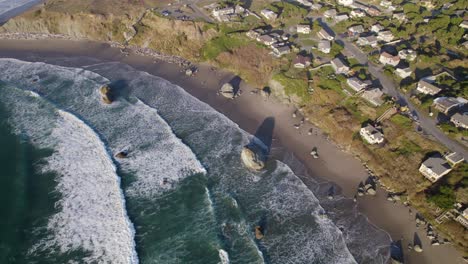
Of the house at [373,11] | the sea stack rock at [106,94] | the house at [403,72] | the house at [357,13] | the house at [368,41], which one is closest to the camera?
the house at [403,72]

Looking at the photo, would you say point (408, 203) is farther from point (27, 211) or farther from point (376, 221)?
point (27, 211)

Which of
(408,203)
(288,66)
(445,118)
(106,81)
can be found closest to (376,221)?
(408,203)

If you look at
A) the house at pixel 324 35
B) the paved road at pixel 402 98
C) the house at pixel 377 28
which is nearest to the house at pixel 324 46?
the house at pixel 324 35

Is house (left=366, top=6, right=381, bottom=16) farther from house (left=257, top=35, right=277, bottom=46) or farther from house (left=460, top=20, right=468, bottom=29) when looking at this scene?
house (left=257, top=35, right=277, bottom=46)

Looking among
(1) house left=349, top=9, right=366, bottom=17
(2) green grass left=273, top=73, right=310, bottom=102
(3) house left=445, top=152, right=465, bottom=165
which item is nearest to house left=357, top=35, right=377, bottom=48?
(1) house left=349, top=9, right=366, bottom=17

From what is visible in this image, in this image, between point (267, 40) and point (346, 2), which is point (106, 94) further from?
point (346, 2)

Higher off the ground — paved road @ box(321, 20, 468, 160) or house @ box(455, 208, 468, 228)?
paved road @ box(321, 20, 468, 160)

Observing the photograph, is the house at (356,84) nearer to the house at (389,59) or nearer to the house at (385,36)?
the house at (389,59)
